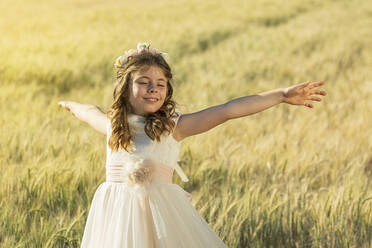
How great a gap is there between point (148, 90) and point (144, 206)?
14.9 inches

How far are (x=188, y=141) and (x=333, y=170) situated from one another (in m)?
0.80

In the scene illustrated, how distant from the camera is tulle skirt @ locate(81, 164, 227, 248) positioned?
1.47m

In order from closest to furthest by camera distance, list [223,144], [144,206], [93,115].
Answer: [144,206]
[93,115]
[223,144]

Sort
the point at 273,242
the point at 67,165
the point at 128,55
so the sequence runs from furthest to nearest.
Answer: the point at 67,165 → the point at 273,242 → the point at 128,55

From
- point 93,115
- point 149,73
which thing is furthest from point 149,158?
point 93,115

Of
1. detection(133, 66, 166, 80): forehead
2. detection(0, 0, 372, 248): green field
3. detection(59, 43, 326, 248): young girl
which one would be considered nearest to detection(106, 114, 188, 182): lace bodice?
detection(59, 43, 326, 248): young girl

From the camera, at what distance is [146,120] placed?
1614 mm

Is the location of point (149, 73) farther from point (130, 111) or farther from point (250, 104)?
point (250, 104)

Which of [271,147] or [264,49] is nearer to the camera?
[271,147]

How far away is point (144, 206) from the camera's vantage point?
4.93 ft

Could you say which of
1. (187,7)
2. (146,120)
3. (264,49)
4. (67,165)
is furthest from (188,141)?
(187,7)

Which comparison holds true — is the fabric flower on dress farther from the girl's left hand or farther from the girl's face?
the girl's left hand

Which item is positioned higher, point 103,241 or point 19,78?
point 19,78

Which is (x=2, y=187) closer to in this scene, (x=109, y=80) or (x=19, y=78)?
(x=19, y=78)
